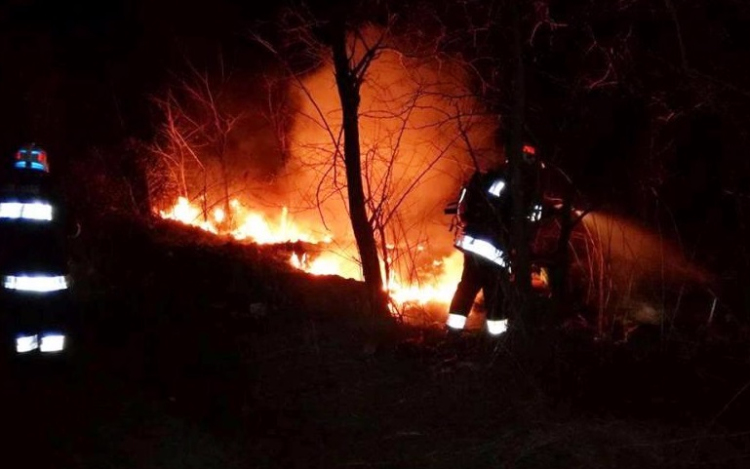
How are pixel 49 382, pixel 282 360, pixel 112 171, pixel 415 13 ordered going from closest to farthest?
1. pixel 49 382
2. pixel 282 360
3. pixel 415 13
4. pixel 112 171

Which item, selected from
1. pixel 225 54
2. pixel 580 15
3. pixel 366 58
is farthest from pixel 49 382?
pixel 225 54

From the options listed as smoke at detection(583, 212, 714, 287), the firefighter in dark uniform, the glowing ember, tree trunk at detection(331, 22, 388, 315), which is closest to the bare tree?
the glowing ember

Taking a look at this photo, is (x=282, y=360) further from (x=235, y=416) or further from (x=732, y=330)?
(x=732, y=330)

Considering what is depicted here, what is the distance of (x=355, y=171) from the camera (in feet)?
23.2

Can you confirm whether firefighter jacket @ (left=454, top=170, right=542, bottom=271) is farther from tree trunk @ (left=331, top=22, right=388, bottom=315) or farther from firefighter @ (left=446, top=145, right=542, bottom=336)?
tree trunk @ (left=331, top=22, right=388, bottom=315)

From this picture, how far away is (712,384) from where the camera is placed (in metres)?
5.12

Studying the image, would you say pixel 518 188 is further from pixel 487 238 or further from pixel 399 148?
pixel 399 148

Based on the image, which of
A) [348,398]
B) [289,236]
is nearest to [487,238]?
[348,398]

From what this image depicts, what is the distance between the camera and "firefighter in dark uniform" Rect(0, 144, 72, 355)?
572 cm

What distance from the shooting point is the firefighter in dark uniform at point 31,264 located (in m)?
5.72

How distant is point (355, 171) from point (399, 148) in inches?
90.5

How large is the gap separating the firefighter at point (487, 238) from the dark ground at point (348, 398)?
0.36 meters

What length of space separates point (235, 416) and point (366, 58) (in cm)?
356

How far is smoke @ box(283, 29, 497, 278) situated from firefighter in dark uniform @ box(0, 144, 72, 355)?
111 inches
